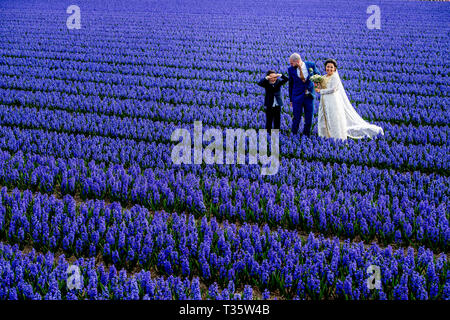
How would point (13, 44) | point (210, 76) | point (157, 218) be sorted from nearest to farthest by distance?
point (157, 218) → point (210, 76) → point (13, 44)

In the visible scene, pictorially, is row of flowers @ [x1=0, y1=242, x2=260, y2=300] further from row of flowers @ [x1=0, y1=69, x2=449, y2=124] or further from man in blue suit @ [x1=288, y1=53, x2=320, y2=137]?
row of flowers @ [x1=0, y1=69, x2=449, y2=124]

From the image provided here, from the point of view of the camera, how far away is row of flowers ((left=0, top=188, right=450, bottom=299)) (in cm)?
435

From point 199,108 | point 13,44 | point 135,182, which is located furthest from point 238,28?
point 135,182

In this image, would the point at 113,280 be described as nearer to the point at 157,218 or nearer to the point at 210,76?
the point at 157,218

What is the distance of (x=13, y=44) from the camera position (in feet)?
62.6

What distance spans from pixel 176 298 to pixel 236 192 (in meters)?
2.60

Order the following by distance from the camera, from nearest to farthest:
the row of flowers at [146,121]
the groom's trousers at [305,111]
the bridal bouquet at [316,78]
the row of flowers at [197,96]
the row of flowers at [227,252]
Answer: the row of flowers at [227,252] < the bridal bouquet at [316,78] < the groom's trousers at [305,111] < the row of flowers at [146,121] < the row of flowers at [197,96]

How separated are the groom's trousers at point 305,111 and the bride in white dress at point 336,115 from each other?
25 centimetres

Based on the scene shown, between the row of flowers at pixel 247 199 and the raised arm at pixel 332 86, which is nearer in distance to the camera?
the row of flowers at pixel 247 199

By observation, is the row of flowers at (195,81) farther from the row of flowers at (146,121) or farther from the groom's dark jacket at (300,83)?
the groom's dark jacket at (300,83)

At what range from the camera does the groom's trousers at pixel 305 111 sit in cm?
853

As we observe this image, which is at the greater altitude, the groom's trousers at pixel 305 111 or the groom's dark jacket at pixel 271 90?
the groom's dark jacket at pixel 271 90

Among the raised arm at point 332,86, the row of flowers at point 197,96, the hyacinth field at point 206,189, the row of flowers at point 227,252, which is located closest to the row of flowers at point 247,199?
the hyacinth field at point 206,189

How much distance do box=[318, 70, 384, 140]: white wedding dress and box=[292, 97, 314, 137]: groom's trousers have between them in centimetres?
25
